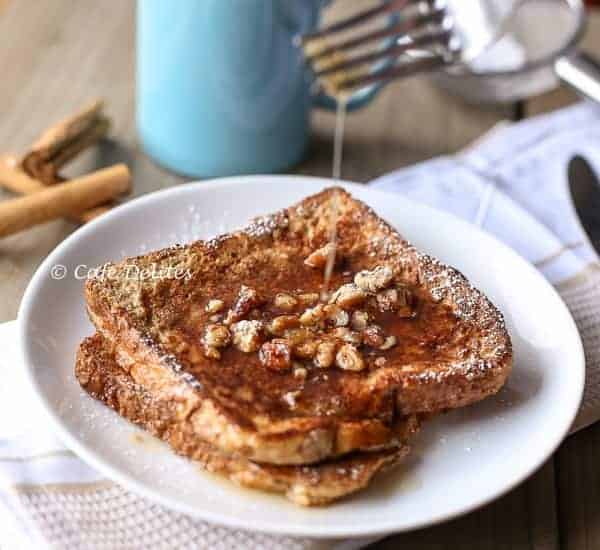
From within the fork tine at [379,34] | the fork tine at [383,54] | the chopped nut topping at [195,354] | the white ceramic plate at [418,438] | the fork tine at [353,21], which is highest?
the fork tine at [353,21]

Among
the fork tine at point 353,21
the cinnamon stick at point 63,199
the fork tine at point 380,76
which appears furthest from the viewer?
the fork tine at point 380,76

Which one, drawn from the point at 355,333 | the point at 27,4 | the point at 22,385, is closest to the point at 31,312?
the point at 22,385

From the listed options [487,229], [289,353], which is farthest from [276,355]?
[487,229]

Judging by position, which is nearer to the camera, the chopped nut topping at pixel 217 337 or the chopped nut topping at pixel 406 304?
the chopped nut topping at pixel 217 337

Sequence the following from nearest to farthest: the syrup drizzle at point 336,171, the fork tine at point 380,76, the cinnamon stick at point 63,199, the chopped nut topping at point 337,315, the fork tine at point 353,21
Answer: the chopped nut topping at point 337,315 < the syrup drizzle at point 336,171 < the cinnamon stick at point 63,199 < the fork tine at point 353,21 < the fork tine at point 380,76

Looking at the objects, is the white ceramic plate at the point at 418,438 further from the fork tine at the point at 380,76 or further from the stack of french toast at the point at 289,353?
the fork tine at the point at 380,76

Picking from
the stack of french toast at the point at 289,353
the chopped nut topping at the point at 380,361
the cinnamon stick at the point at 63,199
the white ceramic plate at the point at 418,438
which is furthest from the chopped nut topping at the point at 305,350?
the cinnamon stick at the point at 63,199

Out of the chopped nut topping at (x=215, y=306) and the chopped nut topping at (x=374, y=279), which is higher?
the chopped nut topping at (x=215, y=306)

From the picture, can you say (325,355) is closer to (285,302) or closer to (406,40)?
(285,302)
